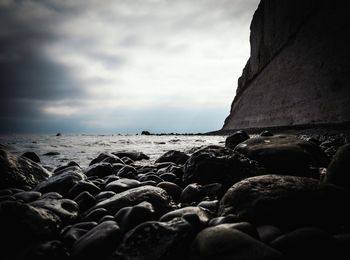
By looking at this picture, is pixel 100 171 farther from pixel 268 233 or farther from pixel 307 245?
pixel 307 245

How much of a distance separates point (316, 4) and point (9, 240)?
108ft

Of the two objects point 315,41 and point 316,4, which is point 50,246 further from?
point 316,4

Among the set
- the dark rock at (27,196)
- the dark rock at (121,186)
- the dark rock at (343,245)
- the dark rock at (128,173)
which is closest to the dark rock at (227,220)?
the dark rock at (343,245)

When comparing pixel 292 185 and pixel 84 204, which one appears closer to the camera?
pixel 292 185

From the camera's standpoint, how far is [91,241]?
2293 millimetres

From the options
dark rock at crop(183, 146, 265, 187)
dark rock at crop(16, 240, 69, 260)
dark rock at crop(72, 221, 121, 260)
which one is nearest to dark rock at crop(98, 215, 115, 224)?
dark rock at crop(72, 221, 121, 260)

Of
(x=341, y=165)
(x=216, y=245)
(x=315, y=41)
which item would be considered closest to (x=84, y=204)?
(x=216, y=245)

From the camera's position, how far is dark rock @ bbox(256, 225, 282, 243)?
6.95ft

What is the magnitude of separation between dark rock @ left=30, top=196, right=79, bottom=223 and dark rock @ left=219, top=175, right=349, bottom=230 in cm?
179

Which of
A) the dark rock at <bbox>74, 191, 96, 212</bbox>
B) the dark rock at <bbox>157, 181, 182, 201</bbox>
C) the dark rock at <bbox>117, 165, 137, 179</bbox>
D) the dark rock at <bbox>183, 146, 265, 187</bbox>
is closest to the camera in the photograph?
the dark rock at <bbox>74, 191, 96, 212</bbox>

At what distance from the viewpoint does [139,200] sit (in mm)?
3328

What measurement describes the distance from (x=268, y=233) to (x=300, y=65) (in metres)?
28.7

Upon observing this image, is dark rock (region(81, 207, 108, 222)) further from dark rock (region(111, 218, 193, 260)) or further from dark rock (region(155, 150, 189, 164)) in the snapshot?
dark rock (region(155, 150, 189, 164))

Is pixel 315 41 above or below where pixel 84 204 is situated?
above
